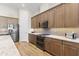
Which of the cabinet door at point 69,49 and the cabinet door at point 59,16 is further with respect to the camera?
the cabinet door at point 59,16

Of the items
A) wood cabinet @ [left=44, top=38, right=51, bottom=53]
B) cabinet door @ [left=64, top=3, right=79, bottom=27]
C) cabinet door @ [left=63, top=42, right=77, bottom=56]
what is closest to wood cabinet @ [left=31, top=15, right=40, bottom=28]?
wood cabinet @ [left=44, top=38, right=51, bottom=53]

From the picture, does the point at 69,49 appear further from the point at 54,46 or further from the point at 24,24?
the point at 24,24

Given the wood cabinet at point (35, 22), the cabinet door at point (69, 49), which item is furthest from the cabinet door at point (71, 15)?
the wood cabinet at point (35, 22)

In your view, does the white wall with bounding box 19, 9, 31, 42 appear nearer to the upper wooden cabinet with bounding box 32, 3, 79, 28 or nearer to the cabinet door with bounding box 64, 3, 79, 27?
Answer: the upper wooden cabinet with bounding box 32, 3, 79, 28

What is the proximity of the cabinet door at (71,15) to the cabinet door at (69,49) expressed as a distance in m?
0.62

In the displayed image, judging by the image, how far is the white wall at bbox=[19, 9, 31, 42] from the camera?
304 inches

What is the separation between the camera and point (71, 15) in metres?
3.55

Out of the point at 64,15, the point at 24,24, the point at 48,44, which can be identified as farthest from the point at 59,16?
the point at 24,24

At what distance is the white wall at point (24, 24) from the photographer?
304 inches

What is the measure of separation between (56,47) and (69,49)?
837 mm

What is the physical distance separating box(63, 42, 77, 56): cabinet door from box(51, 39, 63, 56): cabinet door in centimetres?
24

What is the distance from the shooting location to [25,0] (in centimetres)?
233

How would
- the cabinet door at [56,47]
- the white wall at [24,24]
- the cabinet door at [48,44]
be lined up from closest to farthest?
the cabinet door at [56,47] < the cabinet door at [48,44] < the white wall at [24,24]

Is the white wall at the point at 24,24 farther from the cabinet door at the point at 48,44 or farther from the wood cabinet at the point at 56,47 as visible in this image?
the wood cabinet at the point at 56,47
